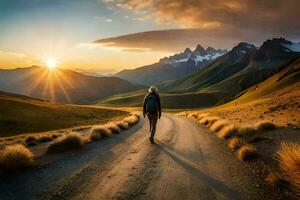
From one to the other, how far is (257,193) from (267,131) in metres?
12.9

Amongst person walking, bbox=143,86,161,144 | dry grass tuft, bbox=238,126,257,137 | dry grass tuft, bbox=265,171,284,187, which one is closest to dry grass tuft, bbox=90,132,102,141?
person walking, bbox=143,86,161,144

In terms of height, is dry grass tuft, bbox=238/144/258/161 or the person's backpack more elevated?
the person's backpack

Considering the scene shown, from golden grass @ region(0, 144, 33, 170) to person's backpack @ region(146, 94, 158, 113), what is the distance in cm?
882

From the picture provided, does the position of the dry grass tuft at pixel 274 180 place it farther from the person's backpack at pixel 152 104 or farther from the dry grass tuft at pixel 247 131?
the dry grass tuft at pixel 247 131

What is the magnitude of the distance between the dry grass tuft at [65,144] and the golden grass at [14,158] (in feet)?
12.1

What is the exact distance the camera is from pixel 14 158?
11773 millimetres

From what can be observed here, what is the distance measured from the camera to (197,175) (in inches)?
451

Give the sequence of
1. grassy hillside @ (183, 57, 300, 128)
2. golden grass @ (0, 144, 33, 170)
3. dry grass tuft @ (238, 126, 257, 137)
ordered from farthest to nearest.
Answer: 1. grassy hillside @ (183, 57, 300, 128)
2. dry grass tuft @ (238, 126, 257, 137)
3. golden grass @ (0, 144, 33, 170)

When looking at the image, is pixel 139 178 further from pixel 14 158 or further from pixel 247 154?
pixel 247 154

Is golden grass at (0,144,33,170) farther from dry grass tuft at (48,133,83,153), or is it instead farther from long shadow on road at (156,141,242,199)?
long shadow on road at (156,141,242,199)

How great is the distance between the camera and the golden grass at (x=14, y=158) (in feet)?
37.6

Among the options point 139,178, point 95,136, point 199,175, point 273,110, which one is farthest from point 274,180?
point 273,110

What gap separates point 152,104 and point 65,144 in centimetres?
570

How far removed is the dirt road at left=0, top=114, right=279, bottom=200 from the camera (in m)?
9.20
